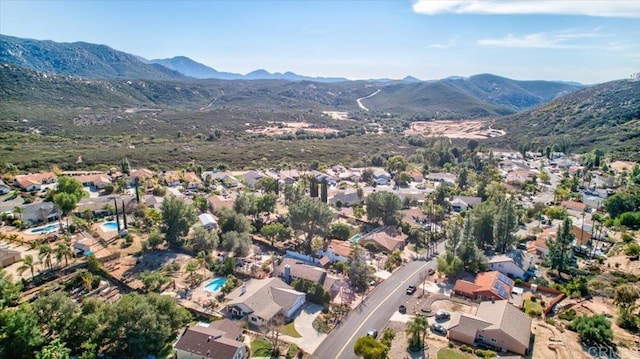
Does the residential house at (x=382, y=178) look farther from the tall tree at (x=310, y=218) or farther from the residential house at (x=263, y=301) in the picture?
the residential house at (x=263, y=301)

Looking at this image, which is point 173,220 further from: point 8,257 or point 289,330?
point 289,330

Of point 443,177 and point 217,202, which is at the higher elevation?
point 217,202

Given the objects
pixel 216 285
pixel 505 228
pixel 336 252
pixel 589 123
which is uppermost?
pixel 589 123

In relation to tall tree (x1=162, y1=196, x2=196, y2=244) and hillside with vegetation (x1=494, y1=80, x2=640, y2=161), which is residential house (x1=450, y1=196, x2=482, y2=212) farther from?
hillside with vegetation (x1=494, y1=80, x2=640, y2=161)

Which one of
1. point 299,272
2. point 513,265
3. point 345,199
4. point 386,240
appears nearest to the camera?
point 299,272

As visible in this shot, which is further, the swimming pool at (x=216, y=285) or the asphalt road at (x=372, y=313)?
the swimming pool at (x=216, y=285)

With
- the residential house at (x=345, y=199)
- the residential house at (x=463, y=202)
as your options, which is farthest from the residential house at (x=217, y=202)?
the residential house at (x=463, y=202)

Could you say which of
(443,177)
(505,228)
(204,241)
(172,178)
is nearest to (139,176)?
(172,178)
